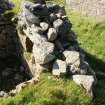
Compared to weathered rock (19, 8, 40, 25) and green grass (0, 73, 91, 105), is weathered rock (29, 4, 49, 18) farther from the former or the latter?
green grass (0, 73, 91, 105)

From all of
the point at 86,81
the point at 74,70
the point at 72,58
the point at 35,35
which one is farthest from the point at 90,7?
the point at 86,81

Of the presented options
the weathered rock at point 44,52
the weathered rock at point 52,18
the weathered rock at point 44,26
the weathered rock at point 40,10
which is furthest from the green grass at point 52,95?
the weathered rock at point 40,10

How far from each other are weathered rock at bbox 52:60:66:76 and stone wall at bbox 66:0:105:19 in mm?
10669

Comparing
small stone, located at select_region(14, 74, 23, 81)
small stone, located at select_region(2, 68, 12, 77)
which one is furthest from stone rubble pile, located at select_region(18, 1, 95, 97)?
small stone, located at select_region(2, 68, 12, 77)

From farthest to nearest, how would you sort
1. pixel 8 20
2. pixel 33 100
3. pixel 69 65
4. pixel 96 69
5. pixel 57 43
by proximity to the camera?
pixel 8 20, pixel 96 69, pixel 57 43, pixel 69 65, pixel 33 100

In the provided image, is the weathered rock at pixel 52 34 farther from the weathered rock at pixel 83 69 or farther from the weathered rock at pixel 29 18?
the weathered rock at pixel 83 69

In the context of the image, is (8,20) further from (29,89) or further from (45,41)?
(29,89)

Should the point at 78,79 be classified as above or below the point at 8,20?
below

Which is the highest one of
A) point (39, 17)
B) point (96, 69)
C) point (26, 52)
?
point (39, 17)

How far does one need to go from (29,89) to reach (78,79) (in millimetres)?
1952

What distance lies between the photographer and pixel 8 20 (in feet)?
66.3

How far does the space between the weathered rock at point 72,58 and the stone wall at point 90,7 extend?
10048mm

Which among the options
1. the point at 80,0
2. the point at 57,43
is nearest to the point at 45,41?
the point at 57,43

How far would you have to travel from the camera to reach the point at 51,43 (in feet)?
49.6
